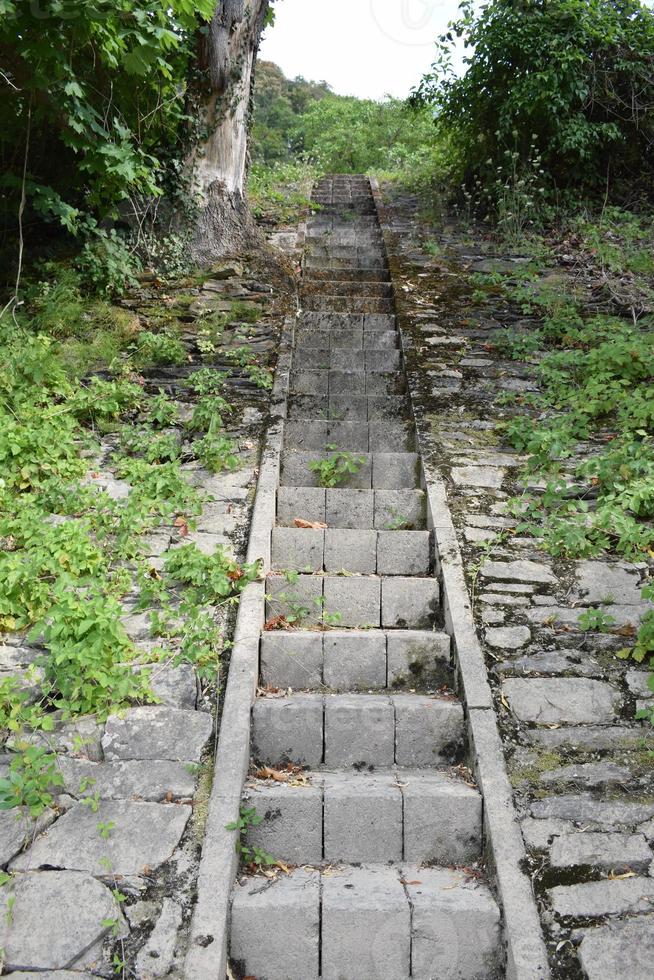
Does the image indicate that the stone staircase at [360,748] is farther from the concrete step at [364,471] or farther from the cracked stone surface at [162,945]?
the cracked stone surface at [162,945]

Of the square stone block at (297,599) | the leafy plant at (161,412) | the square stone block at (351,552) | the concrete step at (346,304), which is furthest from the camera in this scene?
the concrete step at (346,304)

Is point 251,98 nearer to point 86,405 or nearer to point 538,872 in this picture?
point 86,405

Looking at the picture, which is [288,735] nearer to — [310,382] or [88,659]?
[88,659]

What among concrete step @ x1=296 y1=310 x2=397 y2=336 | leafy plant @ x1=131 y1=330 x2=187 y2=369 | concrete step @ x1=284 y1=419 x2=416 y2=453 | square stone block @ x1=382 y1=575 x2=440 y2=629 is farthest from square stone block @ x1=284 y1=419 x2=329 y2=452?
concrete step @ x1=296 y1=310 x2=397 y2=336

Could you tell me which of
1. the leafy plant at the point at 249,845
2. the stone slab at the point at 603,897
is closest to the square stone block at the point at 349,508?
the leafy plant at the point at 249,845

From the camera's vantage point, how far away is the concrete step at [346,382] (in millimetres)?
5816

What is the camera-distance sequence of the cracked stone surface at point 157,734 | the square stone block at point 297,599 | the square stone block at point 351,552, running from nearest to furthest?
the cracked stone surface at point 157,734 < the square stone block at point 297,599 < the square stone block at point 351,552

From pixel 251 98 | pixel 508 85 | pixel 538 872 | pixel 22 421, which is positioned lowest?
pixel 538 872

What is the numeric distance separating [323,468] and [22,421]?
195cm

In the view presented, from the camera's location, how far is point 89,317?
626 centimetres

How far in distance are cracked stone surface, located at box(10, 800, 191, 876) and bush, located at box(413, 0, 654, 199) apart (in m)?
8.13

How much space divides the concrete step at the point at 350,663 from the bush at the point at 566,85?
698cm

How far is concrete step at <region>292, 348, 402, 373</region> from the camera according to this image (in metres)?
6.14

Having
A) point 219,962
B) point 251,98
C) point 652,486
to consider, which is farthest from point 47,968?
point 251,98
